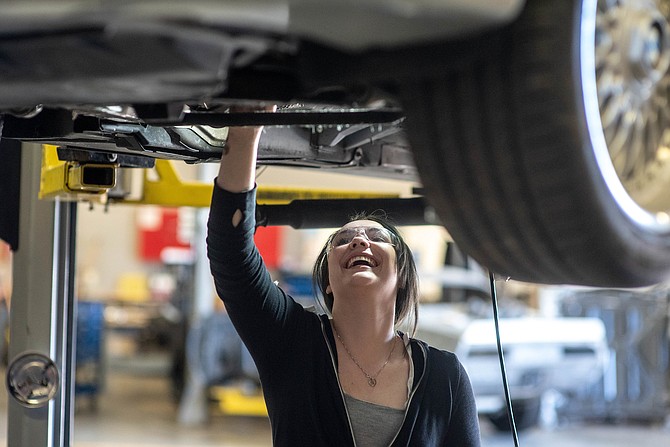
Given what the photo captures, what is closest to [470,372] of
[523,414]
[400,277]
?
[523,414]

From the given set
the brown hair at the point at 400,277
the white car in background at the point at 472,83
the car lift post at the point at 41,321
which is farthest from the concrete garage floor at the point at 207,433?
the white car in background at the point at 472,83

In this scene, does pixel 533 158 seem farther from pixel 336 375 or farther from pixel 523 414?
pixel 523 414

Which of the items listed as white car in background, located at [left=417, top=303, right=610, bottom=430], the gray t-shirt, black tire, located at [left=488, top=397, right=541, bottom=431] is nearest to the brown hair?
the gray t-shirt

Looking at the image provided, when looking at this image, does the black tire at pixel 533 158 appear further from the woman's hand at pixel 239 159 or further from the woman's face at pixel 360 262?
the woman's face at pixel 360 262

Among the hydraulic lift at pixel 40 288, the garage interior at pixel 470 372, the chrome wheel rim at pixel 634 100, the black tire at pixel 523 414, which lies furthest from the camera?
the black tire at pixel 523 414

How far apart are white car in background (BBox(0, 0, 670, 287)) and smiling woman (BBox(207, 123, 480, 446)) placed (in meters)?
0.67

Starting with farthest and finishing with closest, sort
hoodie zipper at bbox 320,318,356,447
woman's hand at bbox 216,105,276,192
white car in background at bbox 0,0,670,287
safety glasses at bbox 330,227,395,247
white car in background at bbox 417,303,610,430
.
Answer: white car in background at bbox 417,303,610,430
safety glasses at bbox 330,227,395,247
hoodie zipper at bbox 320,318,356,447
woman's hand at bbox 216,105,276,192
white car in background at bbox 0,0,670,287

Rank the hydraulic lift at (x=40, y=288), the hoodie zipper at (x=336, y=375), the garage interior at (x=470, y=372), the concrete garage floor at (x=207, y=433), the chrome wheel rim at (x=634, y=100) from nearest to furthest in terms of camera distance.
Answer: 1. the chrome wheel rim at (x=634, y=100)
2. the hoodie zipper at (x=336, y=375)
3. the hydraulic lift at (x=40, y=288)
4. the concrete garage floor at (x=207, y=433)
5. the garage interior at (x=470, y=372)

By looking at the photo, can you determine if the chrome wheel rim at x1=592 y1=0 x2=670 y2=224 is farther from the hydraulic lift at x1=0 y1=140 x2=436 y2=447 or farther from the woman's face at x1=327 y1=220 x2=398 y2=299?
the hydraulic lift at x1=0 y1=140 x2=436 y2=447

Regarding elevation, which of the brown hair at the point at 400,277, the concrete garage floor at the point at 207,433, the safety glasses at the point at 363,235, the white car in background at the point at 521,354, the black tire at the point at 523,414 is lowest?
the concrete garage floor at the point at 207,433

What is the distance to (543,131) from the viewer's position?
97cm

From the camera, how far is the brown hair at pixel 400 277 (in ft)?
6.42

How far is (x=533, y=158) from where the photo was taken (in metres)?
0.98

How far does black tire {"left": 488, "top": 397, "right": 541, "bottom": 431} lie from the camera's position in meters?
6.39
